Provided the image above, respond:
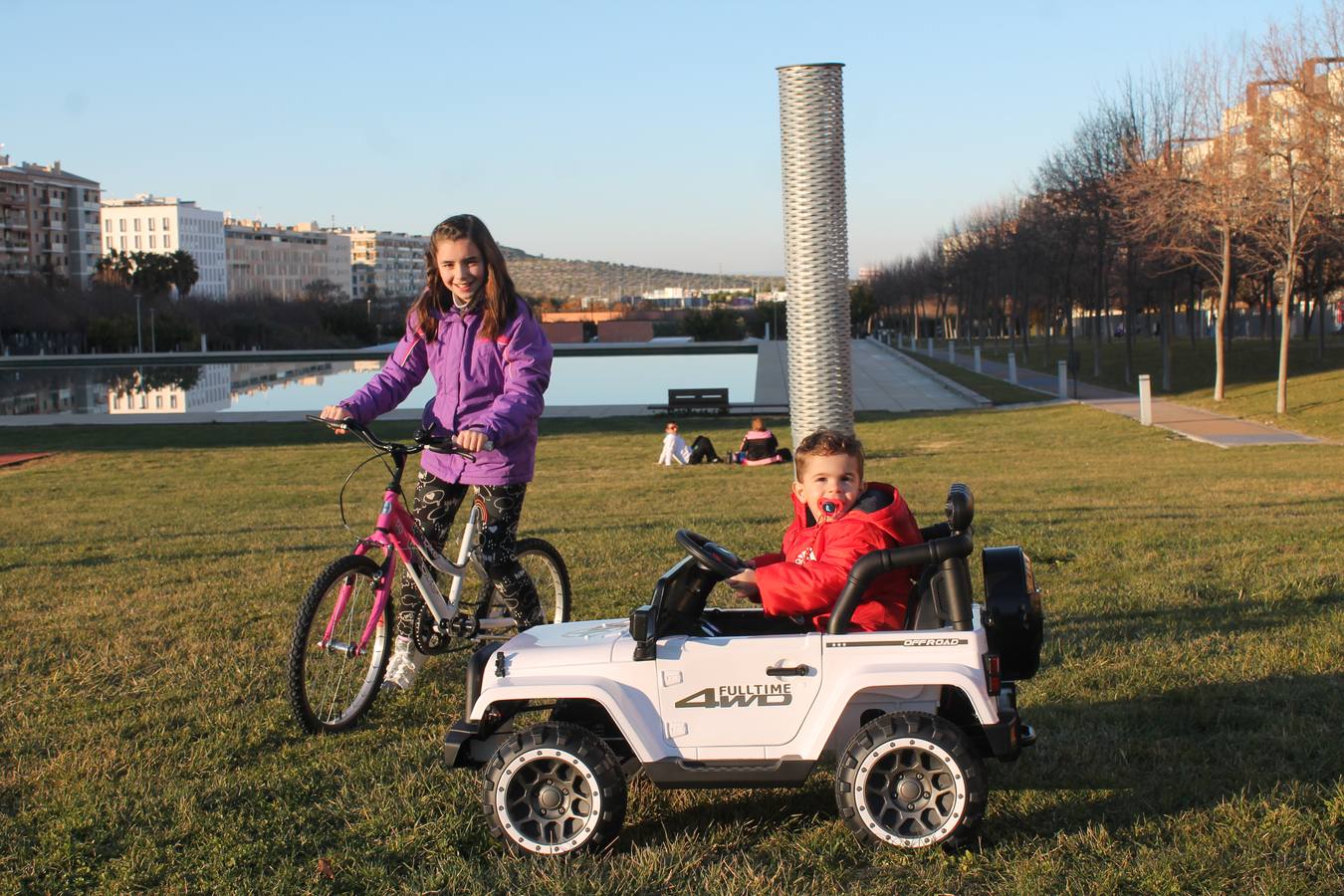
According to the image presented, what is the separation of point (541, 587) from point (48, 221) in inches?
6016

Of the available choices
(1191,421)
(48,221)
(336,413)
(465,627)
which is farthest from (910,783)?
(48,221)

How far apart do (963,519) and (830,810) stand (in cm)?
95

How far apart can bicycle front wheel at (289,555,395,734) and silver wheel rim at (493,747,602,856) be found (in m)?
1.26

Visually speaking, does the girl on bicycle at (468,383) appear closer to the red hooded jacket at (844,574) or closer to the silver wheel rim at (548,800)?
the red hooded jacket at (844,574)

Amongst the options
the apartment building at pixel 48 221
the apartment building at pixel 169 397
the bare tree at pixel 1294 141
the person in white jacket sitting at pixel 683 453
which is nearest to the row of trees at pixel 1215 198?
the bare tree at pixel 1294 141

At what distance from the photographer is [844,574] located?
399 centimetres

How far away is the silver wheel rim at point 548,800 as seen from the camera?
368 cm

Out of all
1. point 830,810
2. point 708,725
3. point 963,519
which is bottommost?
point 830,810

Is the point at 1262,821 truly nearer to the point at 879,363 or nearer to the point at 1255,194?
the point at 1255,194

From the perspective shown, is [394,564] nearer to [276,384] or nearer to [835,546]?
[835,546]

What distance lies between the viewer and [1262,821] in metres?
3.71

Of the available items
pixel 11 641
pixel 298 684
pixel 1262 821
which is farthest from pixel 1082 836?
pixel 11 641

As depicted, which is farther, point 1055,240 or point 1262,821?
point 1055,240

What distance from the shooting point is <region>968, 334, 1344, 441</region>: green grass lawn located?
2733cm
